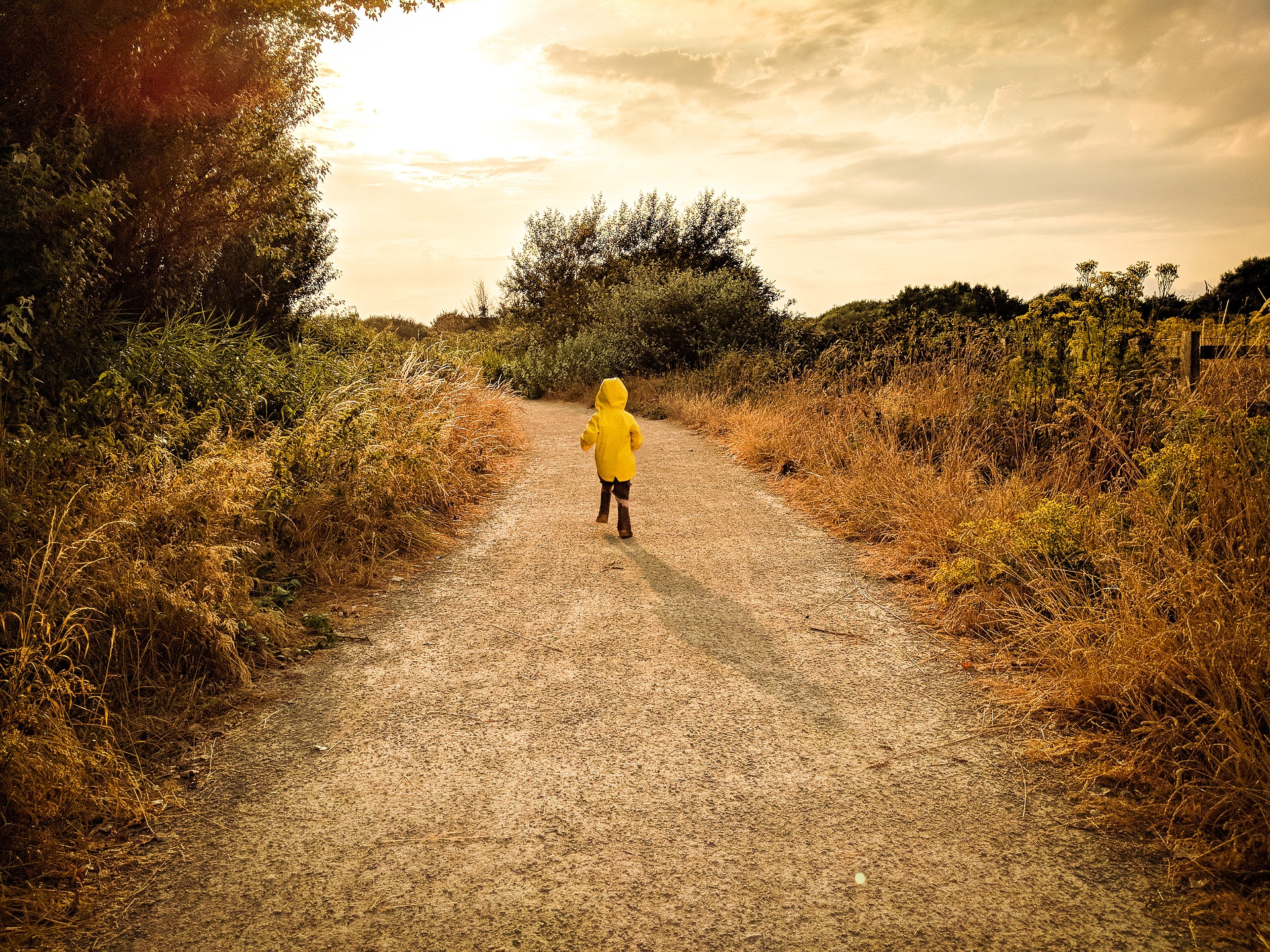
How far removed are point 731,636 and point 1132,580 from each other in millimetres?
2141

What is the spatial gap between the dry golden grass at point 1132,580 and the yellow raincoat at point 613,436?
2.00 metres

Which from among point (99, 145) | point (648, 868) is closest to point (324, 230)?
point (99, 145)

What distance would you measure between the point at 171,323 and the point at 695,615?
5.90m

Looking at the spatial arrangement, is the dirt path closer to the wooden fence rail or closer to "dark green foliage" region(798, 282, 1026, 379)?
the wooden fence rail

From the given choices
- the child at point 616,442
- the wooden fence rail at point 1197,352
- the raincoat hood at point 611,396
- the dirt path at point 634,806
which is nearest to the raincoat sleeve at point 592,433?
the child at point 616,442

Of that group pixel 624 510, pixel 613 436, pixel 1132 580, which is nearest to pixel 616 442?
pixel 613 436

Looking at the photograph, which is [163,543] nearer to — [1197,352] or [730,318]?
[1197,352]

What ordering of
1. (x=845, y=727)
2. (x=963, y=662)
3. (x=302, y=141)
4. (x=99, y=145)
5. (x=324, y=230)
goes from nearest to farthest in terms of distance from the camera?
(x=845, y=727) < (x=963, y=662) < (x=99, y=145) < (x=302, y=141) < (x=324, y=230)

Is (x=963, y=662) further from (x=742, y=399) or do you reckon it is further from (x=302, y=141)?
(x=302, y=141)

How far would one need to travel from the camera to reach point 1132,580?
12.9 ft

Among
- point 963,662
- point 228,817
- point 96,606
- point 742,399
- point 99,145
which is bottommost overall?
point 228,817

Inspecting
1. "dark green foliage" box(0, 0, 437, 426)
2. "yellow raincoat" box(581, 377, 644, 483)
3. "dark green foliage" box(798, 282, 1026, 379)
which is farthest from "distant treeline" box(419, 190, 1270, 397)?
"dark green foliage" box(0, 0, 437, 426)

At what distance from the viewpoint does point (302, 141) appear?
41.2 ft

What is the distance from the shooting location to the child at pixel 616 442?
22.5 feet
